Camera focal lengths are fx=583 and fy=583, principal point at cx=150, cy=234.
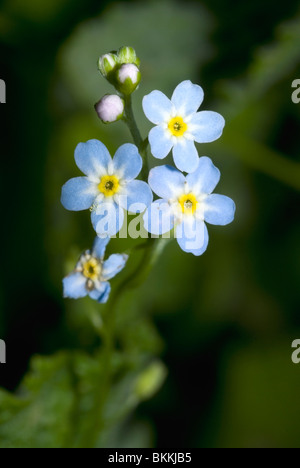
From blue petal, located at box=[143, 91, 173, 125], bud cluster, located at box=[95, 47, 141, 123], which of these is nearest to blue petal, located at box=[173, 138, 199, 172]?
blue petal, located at box=[143, 91, 173, 125]

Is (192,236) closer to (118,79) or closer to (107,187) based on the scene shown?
(107,187)

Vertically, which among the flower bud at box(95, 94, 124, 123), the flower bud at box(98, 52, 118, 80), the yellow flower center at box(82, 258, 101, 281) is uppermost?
the flower bud at box(98, 52, 118, 80)

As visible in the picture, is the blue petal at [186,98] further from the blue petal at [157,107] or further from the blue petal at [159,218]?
the blue petal at [159,218]

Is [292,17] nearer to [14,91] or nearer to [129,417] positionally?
[14,91]

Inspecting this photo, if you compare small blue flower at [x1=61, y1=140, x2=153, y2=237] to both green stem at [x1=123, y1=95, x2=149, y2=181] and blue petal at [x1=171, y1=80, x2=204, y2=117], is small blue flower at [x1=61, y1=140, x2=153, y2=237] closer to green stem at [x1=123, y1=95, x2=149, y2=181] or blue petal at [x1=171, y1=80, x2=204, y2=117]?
green stem at [x1=123, y1=95, x2=149, y2=181]

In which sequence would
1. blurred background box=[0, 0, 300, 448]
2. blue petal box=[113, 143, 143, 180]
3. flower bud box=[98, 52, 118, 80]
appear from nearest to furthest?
1. blue petal box=[113, 143, 143, 180]
2. flower bud box=[98, 52, 118, 80]
3. blurred background box=[0, 0, 300, 448]

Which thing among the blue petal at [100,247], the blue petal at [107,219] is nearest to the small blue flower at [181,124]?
the blue petal at [107,219]

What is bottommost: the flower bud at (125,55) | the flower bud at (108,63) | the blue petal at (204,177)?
the blue petal at (204,177)

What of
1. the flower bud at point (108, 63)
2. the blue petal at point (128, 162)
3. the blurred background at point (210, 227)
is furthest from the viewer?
the blurred background at point (210, 227)
